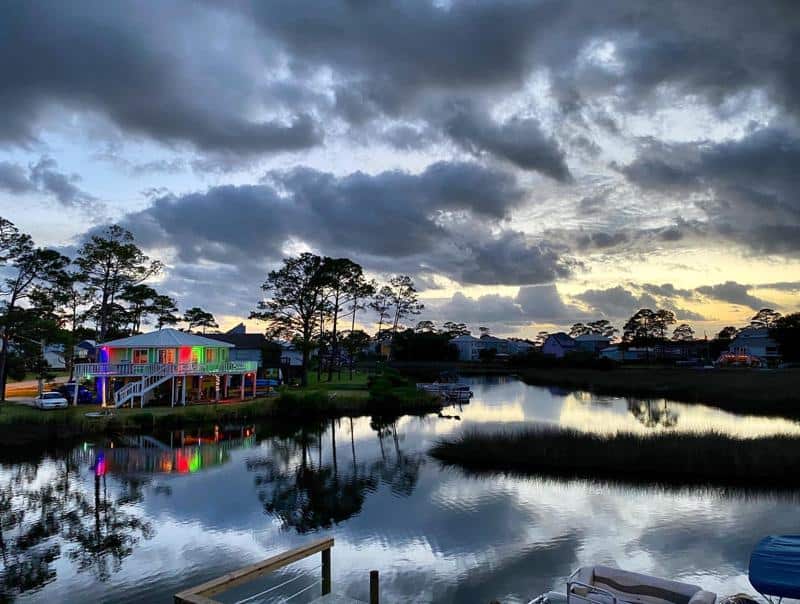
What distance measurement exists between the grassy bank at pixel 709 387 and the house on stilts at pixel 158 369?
4426 centimetres

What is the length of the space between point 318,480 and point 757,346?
4933 inches

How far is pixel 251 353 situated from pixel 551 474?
52.9 m

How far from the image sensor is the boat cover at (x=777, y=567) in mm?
9484

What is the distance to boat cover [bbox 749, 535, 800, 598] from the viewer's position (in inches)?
373

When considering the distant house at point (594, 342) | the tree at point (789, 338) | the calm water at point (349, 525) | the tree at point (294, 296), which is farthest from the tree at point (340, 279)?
the distant house at point (594, 342)

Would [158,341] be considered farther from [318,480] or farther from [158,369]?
[318,480]

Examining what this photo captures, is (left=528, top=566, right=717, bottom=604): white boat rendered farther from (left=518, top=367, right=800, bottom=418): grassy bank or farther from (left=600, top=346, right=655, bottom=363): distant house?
(left=600, top=346, right=655, bottom=363): distant house

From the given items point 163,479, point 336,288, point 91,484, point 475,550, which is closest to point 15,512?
point 91,484

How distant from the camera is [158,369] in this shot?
4588 centimetres

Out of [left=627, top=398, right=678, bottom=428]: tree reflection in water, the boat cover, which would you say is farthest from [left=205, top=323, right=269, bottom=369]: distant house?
the boat cover

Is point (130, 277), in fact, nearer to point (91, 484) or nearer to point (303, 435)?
point (303, 435)

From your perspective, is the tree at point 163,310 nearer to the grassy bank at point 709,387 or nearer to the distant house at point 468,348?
the grassy bank at point 709,387

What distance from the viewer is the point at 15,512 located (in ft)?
68.7

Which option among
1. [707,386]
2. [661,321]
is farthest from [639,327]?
[707,386]
